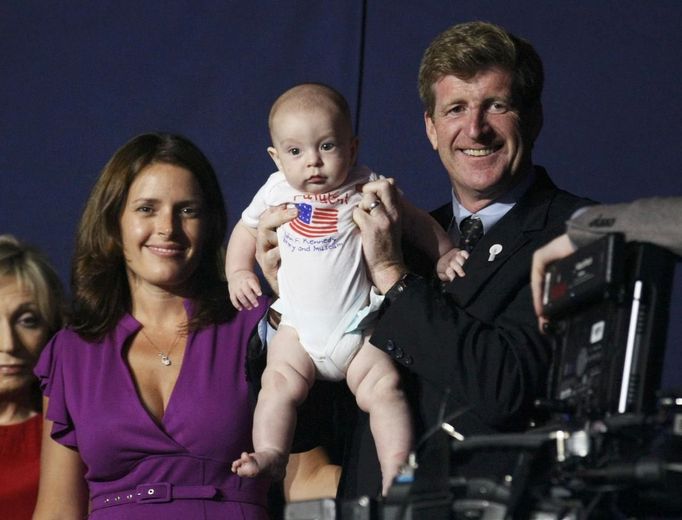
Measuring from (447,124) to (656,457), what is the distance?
1.10 metres

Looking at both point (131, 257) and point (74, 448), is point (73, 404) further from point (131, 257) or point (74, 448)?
point (131, 257)

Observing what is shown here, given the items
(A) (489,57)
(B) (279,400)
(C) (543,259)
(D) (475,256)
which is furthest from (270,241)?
(C) (543,259)

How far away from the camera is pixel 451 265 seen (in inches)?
91.3

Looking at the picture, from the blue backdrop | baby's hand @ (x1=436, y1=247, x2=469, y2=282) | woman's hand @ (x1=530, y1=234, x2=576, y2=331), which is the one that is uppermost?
the blue backdrop

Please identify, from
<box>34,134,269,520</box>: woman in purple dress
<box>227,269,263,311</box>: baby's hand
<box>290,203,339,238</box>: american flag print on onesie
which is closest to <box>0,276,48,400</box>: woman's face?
<box>34,134,269,520</box>: woman in purple dress

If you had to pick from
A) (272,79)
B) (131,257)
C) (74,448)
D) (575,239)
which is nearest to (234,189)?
(272,79)

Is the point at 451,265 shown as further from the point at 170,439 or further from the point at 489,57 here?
the point at 170,439

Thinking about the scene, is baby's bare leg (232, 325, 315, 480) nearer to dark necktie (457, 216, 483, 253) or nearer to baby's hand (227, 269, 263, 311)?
baby's hand (227, 269, 263, 311)

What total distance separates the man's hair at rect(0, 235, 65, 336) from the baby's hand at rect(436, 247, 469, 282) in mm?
1119

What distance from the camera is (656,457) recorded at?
147 cm

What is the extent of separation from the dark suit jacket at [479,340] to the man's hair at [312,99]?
1.20 ft

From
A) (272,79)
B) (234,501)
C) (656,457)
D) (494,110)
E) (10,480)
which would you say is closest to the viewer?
(656,457)

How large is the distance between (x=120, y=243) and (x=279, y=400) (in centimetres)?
63

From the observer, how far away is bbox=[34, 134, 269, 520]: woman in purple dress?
2.61 m
